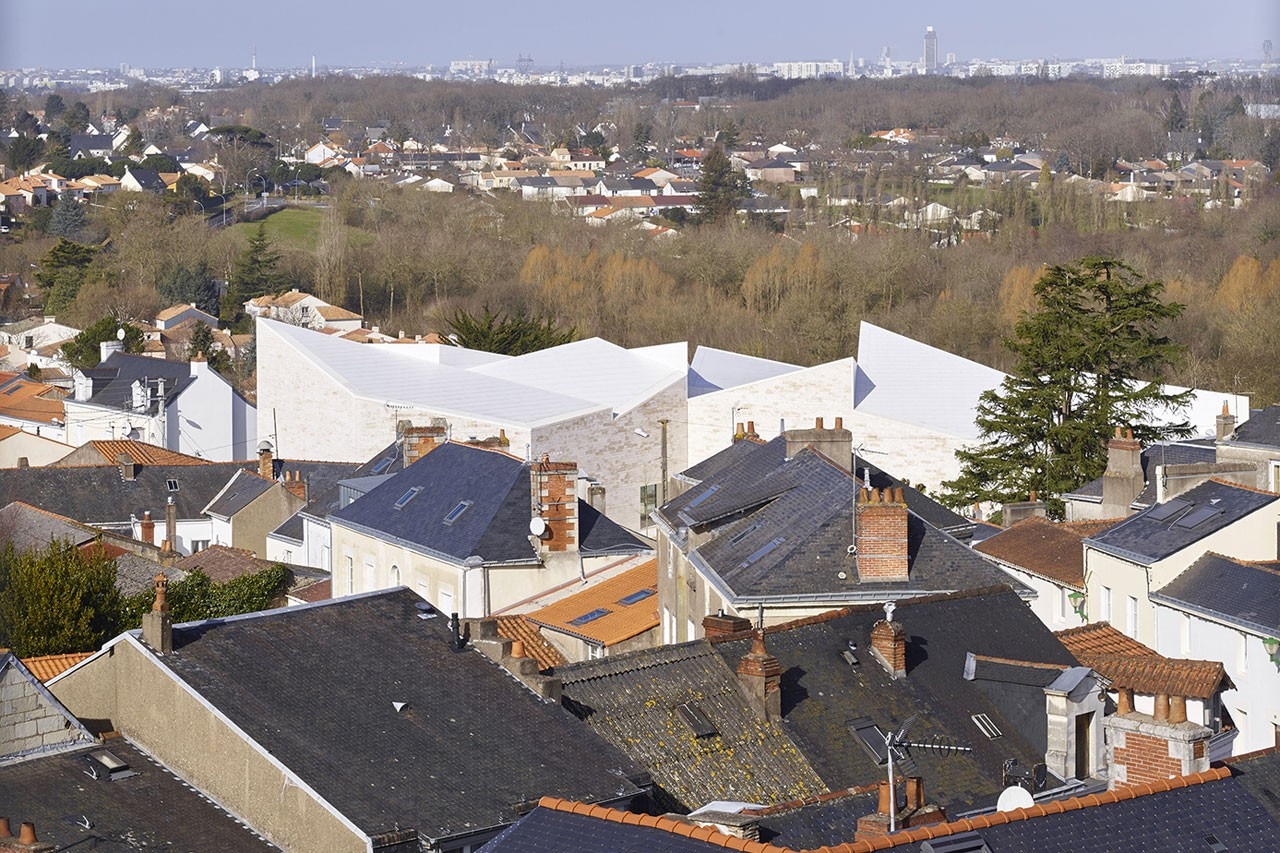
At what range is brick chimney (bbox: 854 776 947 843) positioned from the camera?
409 inches

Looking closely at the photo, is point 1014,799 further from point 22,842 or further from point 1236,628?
point 1236,628

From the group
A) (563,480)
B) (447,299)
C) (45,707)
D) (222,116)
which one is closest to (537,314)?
(447,299)

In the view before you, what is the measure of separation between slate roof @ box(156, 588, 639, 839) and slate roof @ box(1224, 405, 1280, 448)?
644 inches

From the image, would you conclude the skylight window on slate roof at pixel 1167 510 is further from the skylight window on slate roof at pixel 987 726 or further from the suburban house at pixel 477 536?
the skylight window on slate roof at pixel 987 726

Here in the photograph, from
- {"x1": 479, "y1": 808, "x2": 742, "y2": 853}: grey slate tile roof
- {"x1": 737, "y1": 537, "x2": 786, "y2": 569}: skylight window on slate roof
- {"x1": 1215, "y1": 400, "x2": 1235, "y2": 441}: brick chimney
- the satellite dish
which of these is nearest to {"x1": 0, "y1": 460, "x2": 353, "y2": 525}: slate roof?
{"x1": 1215, "y1": 400, "x2": 1235, "y2": 441}: brick chimney

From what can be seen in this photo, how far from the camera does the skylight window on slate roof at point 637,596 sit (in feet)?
67.7

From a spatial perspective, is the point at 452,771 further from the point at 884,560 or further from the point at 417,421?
the point at 417,421

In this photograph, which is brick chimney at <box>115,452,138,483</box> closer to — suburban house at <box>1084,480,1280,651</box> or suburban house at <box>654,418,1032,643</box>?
suburban house at <box>654,418,1032,643</box>

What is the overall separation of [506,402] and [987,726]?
73.5 feet

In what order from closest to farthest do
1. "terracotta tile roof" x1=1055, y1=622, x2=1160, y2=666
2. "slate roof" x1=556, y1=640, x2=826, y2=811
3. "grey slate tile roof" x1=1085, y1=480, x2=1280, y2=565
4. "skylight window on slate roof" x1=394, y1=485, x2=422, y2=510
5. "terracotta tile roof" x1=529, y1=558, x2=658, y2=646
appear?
"slate roof" x1=556, y1=640, x2=826, y2=811 < "terracotta tile roof" x1=1055, y1=622, x2=1160, y2=666 < "terracotta tile roof" x1=529, y1=558, x2=658, y2=646 < "grey slate tile roof" x1=1085, y1=480, x2=1280, y2=565 < "skylight window on slate roof" x1=394, y1=485, x2=422, y2=510

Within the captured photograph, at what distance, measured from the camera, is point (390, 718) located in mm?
13570

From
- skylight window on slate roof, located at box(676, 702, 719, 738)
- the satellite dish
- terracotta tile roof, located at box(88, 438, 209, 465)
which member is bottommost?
terracotta tile roof, located at box(88, 438, 209, 465)

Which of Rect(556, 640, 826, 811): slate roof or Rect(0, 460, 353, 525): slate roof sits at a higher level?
Rect(556, 640, 826, 811): slate roof

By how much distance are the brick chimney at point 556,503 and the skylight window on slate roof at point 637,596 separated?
3.11 feet
